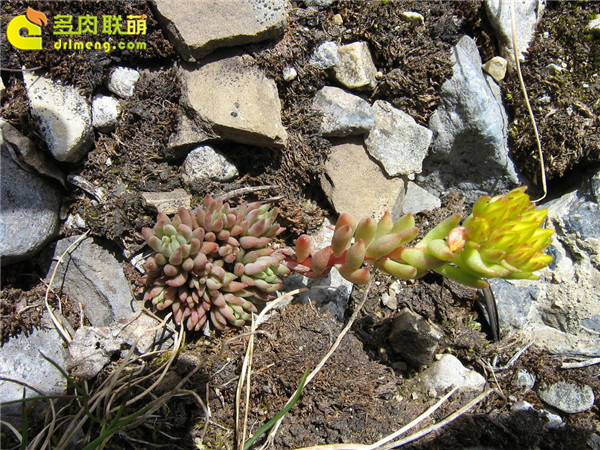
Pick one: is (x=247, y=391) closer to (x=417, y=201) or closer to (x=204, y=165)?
(x=204, y=165)

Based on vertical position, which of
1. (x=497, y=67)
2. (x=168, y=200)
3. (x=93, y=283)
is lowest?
(x=93, y=283)

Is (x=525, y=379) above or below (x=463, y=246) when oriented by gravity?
below

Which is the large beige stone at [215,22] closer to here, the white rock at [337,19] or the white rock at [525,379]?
the white rock at [337,19]

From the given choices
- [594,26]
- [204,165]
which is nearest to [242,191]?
[204,165]

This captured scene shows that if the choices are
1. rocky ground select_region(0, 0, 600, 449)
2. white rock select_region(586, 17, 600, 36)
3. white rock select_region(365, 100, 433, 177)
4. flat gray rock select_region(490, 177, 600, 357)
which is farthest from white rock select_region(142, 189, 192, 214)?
white rock select_region(586, 17, 600, 36)

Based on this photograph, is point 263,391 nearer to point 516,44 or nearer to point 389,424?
point 389,424

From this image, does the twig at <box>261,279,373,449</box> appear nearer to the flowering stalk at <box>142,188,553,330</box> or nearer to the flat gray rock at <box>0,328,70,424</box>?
the flowering stalk at <box>142,188,553,330</box>
